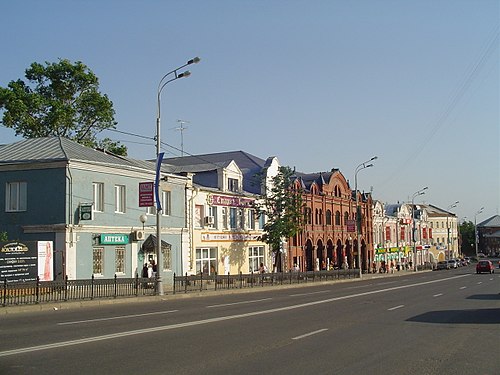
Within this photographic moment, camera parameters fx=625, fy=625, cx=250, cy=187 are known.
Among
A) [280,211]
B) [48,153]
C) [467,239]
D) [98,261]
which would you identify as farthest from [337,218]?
[467,239]

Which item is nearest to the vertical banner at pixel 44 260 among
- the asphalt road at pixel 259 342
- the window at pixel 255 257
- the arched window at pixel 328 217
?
the asphalt road at pixel 259 342

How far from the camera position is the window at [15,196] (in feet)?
114

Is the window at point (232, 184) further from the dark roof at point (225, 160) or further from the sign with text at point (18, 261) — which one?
the sign with text at point (18, 261)

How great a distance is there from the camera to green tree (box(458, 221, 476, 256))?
180m

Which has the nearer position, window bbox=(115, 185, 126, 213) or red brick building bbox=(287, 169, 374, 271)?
window bbox=(115, 185, 126, 213)

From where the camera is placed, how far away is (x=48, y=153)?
3512 cm

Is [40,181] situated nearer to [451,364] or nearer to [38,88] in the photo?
[38,88]

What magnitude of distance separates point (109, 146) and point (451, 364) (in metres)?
48.6

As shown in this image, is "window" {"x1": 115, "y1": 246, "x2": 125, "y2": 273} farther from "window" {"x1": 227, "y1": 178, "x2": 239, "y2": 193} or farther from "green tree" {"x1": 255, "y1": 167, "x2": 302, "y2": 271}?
"green tree" {"x1": 255, "y1": 167, "x2": 302, "y2": 271}

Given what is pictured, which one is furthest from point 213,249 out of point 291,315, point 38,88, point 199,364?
point 199,364

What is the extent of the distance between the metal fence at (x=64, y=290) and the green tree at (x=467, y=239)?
16131cm

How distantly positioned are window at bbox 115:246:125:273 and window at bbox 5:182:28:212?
5957 mm

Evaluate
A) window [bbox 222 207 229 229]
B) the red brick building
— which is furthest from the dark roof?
window [bbox 222 207 229 229]

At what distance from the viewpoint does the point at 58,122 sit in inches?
2012
